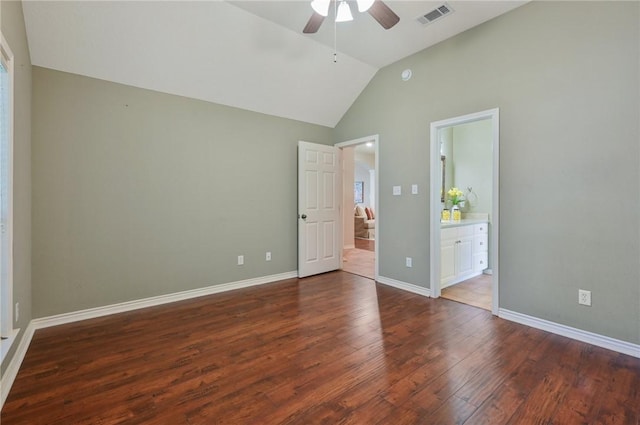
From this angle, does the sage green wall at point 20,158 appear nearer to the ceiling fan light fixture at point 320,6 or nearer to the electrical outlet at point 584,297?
the ceiling fan light fixture at point 320,6

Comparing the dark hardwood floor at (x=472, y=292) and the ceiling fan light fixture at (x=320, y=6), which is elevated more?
the ceiling fan light fixture at (x=320, y=6)

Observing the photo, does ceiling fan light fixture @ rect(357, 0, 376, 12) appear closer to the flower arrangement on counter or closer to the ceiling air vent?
the ceiling air vent

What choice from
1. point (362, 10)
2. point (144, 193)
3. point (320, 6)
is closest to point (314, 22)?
point (320, 6)

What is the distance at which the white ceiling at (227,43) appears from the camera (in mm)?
2600

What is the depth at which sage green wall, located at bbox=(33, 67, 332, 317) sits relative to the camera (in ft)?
9.05

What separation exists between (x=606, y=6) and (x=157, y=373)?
436 cm

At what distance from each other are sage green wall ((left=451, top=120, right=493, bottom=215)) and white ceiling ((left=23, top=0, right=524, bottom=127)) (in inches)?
80.9

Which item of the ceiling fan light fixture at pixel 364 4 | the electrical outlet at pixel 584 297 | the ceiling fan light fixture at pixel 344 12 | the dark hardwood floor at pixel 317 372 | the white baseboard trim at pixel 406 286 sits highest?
the ceiling fan light fixture at pixel 344 12

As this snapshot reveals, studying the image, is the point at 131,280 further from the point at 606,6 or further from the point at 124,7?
the point at 606,6

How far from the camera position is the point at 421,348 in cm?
232

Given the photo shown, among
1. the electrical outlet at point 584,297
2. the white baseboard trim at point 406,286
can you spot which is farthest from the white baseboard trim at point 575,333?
the white baseboard trim at point 406,286

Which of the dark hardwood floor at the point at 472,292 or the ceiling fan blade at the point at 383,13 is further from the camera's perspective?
the dark hardwood floor at the point at 472,292

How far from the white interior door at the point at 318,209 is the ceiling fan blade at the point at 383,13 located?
2.27m

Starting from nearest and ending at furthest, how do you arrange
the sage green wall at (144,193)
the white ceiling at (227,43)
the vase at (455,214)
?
the white ceiling at (227,43) → the sage green wall at (144,193) → the vase at (455,214)
